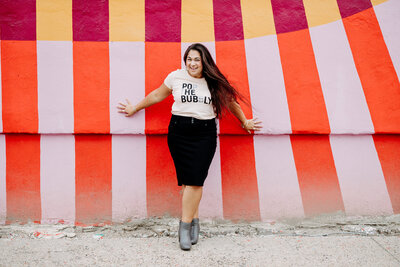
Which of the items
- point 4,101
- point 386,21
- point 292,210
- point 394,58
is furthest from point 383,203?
point 4,101

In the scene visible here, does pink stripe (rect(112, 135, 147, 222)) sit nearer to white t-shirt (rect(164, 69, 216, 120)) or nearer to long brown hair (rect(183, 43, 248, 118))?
white t-shirt (rect(164, 69, 216, 120))

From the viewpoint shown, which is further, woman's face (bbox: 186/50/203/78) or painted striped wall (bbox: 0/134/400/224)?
painted striped wall (bbox: 0/134/400/224)

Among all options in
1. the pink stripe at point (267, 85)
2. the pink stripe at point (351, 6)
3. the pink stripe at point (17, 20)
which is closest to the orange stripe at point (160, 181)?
the pink stripe at point (267, 85)

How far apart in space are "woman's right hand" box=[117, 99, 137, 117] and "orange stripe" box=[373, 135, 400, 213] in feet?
6.28

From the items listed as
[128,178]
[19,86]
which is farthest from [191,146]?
[19,86]

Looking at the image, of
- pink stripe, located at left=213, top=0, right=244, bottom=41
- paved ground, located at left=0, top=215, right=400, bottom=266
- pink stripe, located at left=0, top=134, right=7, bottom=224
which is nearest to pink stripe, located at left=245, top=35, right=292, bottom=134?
pink stripe, located at left=213, top=0, right=244, bottom=41

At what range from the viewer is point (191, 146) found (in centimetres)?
204

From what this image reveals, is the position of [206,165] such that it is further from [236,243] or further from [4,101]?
[4,101]

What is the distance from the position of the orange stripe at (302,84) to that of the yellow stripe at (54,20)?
66.1 inches

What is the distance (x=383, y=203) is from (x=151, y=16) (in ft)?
7.74

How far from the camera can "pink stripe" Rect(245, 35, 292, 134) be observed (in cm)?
238

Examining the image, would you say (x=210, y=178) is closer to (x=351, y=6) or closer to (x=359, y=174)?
(x=359, y=174)

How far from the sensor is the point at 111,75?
2371mm

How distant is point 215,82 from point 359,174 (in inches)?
54.3
